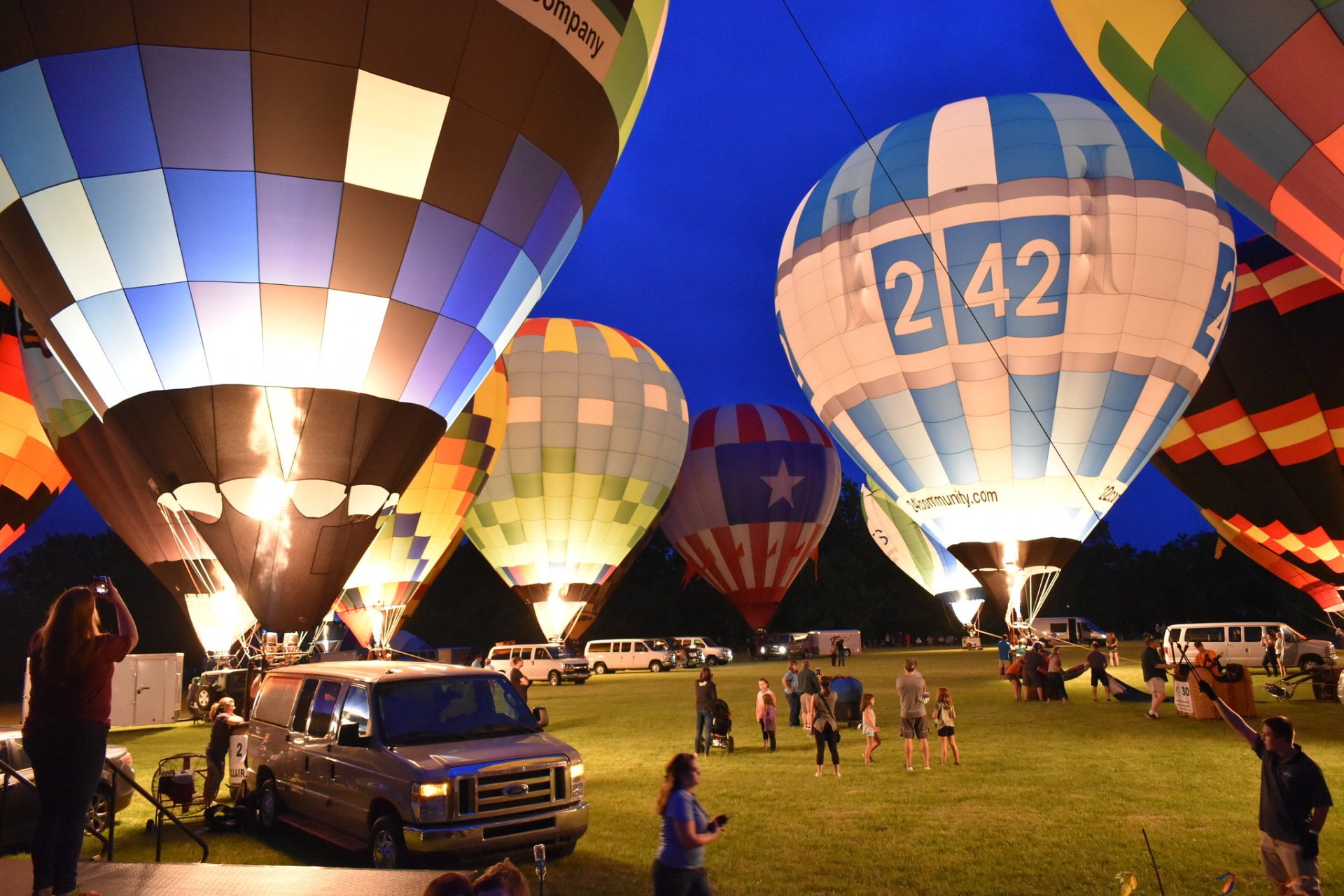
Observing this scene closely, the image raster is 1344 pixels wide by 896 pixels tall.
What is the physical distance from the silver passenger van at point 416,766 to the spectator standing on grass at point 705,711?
434 centimetres

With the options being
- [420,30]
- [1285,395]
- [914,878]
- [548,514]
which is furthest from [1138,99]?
[548,514]

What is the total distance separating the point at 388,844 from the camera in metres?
5.60

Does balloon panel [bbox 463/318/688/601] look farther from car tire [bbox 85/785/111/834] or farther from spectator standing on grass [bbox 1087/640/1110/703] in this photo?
car tire [bbox 85/785/111/834]

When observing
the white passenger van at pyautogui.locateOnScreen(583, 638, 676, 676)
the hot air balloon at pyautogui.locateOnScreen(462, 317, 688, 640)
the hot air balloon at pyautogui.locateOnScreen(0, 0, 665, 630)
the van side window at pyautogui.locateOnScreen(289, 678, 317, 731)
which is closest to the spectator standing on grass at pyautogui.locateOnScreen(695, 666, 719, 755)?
the hot air balloon at pyautogui.locateOnScreen(0, 0, 665, 630)

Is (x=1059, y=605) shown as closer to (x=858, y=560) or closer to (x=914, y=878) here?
(x=858, y=560)

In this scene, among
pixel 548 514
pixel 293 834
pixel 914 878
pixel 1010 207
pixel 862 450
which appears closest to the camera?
pixel 914 878

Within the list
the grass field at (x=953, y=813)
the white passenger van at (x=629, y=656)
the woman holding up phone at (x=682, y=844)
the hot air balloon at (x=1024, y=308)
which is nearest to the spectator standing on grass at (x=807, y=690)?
the grass field at (x=953, y=813)

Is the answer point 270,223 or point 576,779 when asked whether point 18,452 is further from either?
point 576,779

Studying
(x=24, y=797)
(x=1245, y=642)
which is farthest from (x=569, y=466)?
(x=24, y=797)

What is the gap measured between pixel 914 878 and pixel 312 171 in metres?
6.88

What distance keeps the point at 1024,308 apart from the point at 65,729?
556 inches

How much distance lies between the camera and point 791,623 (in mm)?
60000

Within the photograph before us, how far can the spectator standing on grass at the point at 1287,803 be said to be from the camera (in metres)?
4.11

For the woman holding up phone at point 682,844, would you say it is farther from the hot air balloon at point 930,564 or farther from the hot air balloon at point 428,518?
the hot air balloon at point 930,564
